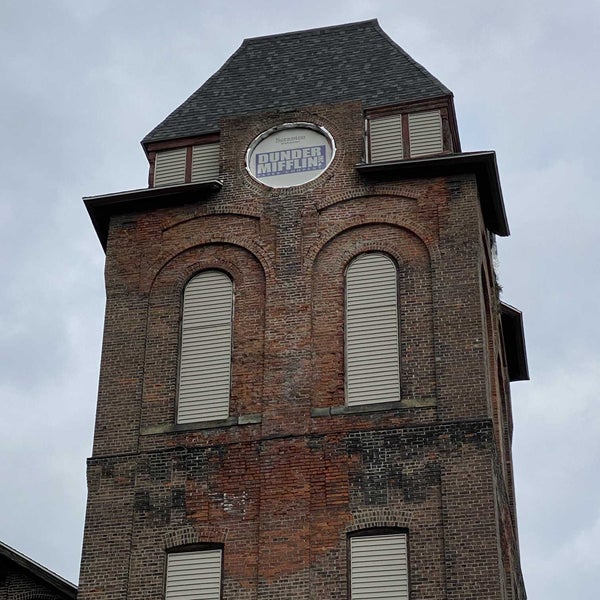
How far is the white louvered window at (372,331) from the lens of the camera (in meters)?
26.5

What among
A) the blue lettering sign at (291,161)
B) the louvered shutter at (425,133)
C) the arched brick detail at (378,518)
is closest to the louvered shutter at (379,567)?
the arched brick detail at (378,518)

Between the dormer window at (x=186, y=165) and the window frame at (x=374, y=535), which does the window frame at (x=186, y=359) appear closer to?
the dormer window at (x=186, y=165)

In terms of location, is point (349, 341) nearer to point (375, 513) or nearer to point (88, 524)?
point (375, 513)

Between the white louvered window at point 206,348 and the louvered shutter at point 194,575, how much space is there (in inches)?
106

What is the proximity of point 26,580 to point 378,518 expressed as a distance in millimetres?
7302

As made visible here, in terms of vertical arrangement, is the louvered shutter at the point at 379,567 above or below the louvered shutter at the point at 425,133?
below

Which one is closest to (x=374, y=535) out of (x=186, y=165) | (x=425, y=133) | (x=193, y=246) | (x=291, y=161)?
(x=193, y=246)

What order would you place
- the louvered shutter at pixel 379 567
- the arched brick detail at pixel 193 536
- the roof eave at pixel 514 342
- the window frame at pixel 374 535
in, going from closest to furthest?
the louvered shutter at pixel 379 567 < the window frame at pixel 374 535 < the arched brick detail at pixel 193 536 < the roof eave at pixel 514 342

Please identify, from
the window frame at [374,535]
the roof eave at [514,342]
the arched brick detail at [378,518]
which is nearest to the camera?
the window frame at [374,535]

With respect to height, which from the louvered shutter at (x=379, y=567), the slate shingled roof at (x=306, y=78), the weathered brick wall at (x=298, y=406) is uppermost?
the slate shingled roof at (x=306, y=78)

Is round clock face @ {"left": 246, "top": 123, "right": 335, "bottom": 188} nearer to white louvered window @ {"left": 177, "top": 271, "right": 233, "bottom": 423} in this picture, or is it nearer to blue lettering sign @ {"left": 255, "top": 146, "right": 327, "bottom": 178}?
blue lettering sign @ {"left": 255, "top": 146, "right": 327, "bottom": 178}

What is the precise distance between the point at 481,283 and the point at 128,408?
281 inches

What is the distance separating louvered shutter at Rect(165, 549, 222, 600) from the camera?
82.5 ft

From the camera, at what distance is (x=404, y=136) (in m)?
29.7
